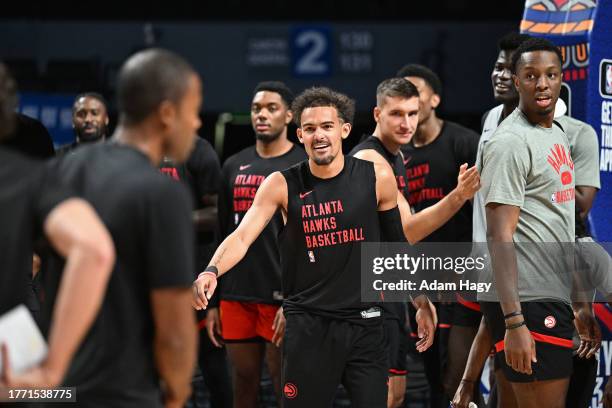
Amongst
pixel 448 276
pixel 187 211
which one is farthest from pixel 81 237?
→ pixel 448 276

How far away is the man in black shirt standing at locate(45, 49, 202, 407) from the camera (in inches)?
106

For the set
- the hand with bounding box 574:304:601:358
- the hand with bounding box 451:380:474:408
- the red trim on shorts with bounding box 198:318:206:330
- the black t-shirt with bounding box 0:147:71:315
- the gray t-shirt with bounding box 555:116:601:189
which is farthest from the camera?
the red trim on shorts with bounding box 198:318:206:330

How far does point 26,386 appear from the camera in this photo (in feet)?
8.46

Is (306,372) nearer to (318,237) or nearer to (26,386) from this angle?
(318,237)

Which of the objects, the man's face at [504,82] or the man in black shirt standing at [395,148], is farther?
the man's face at [504,82]

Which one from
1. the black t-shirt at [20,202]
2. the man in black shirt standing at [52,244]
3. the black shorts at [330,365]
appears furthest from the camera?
the black shorts at [330,365]

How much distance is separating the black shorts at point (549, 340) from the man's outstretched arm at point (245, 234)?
1249 millimetres

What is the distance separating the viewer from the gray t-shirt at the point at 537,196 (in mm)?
4484

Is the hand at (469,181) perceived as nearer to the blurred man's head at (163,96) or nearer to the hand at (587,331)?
the hand at (587,331)

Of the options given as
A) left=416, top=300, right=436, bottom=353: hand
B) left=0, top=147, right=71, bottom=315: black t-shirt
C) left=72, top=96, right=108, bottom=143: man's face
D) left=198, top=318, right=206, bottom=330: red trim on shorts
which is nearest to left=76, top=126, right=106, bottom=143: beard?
left=72, top=96, right=108, bottom=143: man's face

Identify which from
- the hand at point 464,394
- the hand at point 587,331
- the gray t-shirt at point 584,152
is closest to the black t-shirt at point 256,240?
the hand at point 464,394

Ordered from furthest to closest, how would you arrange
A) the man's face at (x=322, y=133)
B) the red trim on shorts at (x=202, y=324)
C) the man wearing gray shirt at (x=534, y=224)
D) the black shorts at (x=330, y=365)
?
the red trim on shorts at (x=202, y=324) → the man's face at (x=322, y=133) → the black shorts at (x=330, y=365) → the man wearing gray shirt at (x=534, y=224)

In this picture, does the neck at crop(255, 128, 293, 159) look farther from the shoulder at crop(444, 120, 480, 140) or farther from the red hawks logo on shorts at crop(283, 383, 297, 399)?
A: the red hawks logo on shorts at crop(283, 383, 297, 399)

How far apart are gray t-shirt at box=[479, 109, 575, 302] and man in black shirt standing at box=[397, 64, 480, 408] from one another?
5.28ft
